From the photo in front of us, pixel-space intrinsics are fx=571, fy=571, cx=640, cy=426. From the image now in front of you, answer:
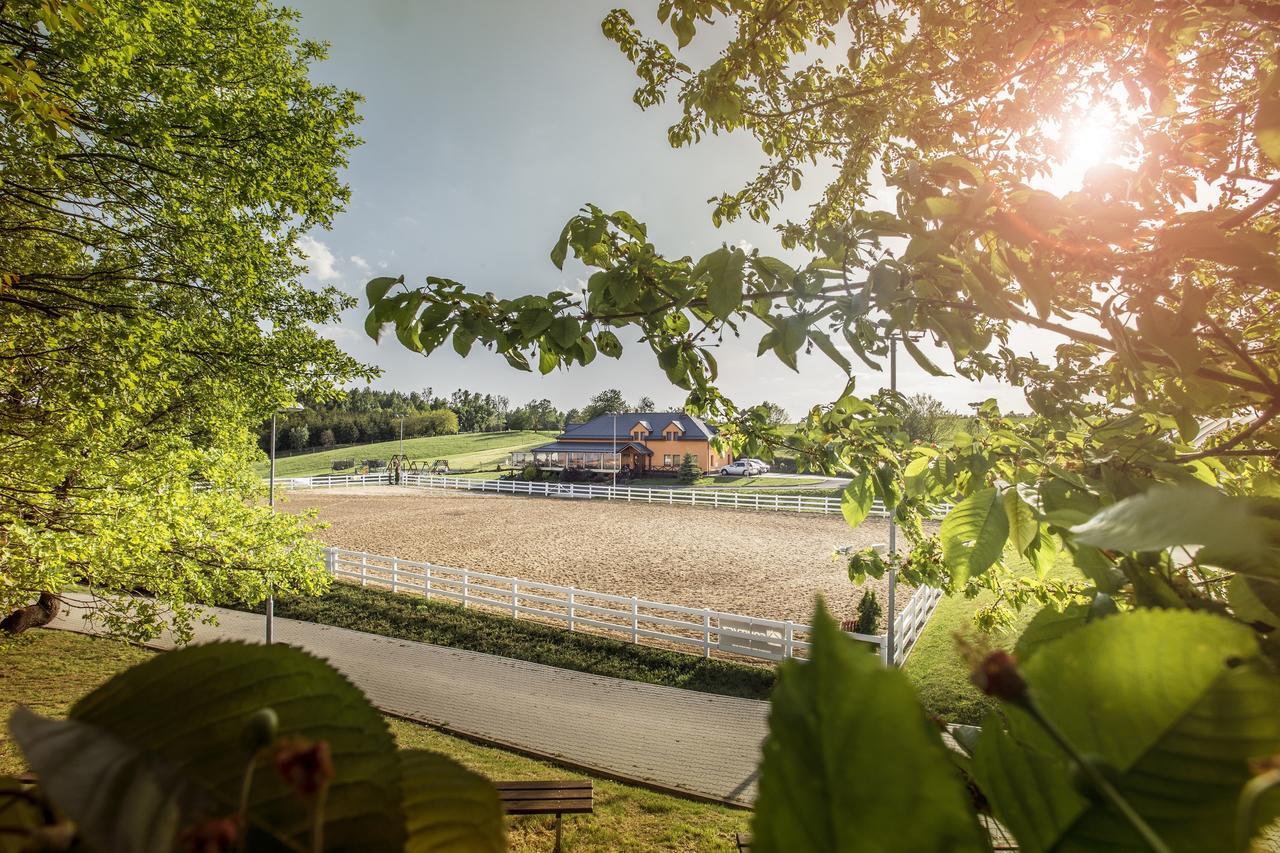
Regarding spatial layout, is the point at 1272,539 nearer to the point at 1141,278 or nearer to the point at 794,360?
the point at 1141,278

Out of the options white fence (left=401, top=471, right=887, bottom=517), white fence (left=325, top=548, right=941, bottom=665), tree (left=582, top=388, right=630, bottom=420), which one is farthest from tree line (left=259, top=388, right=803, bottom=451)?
white fence (left=325, top=548, right=941, bottom=665)

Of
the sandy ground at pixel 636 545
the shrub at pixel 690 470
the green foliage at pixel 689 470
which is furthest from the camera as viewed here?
the shrub at pixel 690 470

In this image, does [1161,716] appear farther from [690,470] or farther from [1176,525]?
[690,470]

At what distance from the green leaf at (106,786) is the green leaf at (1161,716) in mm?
403

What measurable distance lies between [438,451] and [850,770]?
71664 mm

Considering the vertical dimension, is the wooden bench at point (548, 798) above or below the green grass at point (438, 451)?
below

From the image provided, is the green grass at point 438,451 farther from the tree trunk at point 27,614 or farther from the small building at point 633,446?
the tree trunk at point 27,614

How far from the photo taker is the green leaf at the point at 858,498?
2.20 m

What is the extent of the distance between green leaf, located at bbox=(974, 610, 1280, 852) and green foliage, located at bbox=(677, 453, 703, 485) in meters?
41.9

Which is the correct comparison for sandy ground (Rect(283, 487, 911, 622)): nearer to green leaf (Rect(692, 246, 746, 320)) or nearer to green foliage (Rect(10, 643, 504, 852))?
green leaf (Rect(692, 246, 746, 320))

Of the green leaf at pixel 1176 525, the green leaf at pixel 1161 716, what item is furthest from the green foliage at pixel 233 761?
the green leaf at pixel 1176 525

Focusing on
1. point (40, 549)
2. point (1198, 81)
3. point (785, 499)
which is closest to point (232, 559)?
point (40, 549)

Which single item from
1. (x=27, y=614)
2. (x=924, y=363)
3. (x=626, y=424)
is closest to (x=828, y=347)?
(x=924, y=363)

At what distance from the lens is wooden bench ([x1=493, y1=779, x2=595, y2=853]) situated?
5.64 m
